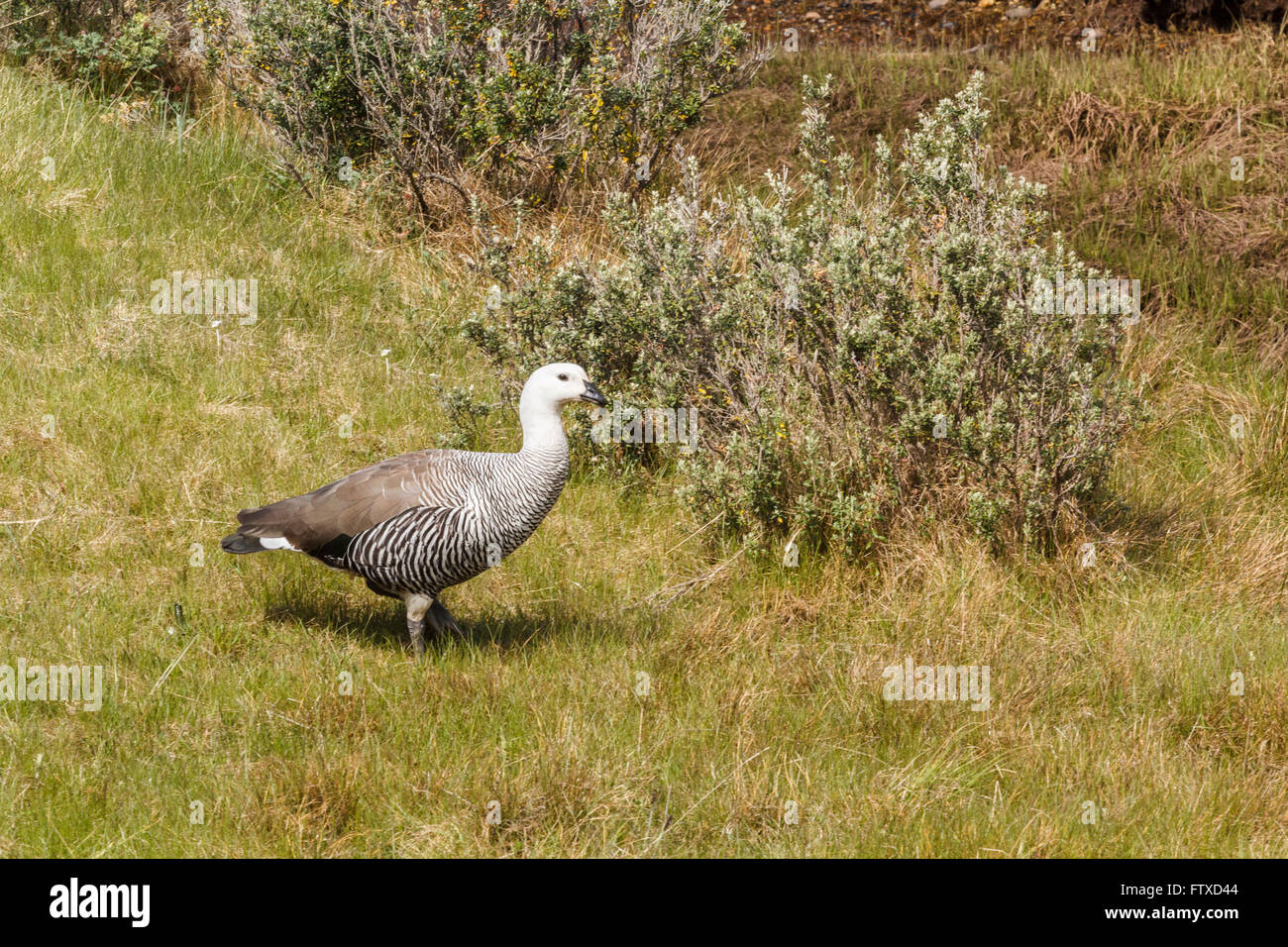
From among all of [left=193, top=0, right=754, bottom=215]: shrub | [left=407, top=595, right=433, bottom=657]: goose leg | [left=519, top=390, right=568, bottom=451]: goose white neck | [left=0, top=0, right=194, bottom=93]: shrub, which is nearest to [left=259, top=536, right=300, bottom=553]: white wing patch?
[left=407, top=595, right=433, bottom=657]: goose leg

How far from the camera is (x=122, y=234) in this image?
29.4 feet

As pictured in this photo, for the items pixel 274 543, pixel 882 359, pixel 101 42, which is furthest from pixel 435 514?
pixel 101 42

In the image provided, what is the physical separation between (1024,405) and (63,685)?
448 cm

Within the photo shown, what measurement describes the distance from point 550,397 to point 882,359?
185 cm

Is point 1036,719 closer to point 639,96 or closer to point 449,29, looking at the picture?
point 639,96

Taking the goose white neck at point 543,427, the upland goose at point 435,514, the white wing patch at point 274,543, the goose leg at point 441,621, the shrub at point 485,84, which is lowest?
the goose leg at point 441,621

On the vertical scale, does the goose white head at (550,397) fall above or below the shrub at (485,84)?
below

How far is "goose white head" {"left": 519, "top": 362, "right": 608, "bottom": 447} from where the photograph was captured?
5707mm

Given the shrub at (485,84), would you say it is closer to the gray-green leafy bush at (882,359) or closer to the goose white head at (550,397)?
the gray-green leafy bush at (882,359)

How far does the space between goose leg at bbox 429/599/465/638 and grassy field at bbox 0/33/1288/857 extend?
12 centimetres

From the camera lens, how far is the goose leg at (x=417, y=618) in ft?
19.3

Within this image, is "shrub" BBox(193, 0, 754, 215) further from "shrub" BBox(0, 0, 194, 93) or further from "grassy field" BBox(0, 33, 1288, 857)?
"shrub" BBox(0, 0, 194, 93)

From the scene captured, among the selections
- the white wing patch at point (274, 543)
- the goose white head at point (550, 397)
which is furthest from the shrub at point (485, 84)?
the white wing patch at point (274, 543)

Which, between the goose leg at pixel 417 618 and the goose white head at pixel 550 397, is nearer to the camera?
the goose white head at pixel 550 397
